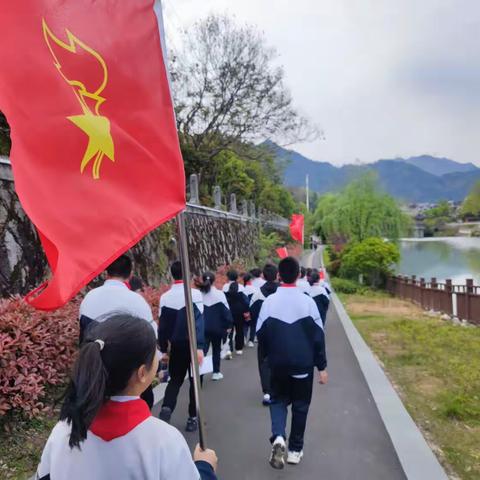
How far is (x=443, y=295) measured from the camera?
721 inches

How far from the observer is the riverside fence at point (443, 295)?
50.0 ft

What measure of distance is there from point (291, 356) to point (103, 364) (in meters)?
2.77

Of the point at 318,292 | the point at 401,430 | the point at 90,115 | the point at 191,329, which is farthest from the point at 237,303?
the point at 191,329

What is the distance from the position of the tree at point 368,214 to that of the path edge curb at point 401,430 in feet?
82.1

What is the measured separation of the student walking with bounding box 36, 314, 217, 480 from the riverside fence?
1531 centimetres

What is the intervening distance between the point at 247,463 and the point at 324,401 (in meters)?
2.16

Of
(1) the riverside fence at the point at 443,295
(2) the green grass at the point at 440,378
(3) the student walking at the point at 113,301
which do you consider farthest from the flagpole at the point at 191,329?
(1) the riverside fence at the point at 443,295

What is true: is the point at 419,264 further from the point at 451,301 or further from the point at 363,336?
the point at 363,336

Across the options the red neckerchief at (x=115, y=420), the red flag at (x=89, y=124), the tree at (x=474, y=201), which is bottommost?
the red neckerchief at (x=115, y=420)

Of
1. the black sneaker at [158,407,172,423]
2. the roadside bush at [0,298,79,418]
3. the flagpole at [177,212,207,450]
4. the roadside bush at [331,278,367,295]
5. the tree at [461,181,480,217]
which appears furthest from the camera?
the tree at [461,181,480,217]

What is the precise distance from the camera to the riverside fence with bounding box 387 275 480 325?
15250 millimetres

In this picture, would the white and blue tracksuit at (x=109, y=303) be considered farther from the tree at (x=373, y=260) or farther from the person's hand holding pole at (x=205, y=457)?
the tree at (x=373, y=260)

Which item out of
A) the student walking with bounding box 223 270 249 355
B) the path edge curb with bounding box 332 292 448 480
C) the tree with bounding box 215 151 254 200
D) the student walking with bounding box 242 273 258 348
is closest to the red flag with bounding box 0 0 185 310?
the path edge curb with bounding box 332 292 448 480

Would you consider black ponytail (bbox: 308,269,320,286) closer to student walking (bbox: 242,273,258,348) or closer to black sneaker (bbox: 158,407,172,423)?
student walking (bbox: 242,273,258,348)
